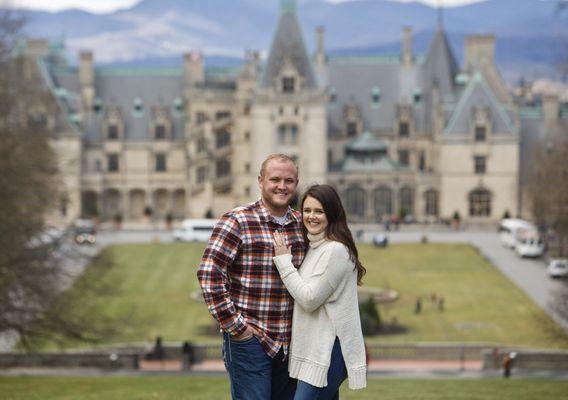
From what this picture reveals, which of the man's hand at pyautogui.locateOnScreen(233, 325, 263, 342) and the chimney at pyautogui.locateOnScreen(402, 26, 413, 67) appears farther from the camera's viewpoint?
the chimney at pyautogui.locateOnScreen(402, 26, 413, 67)

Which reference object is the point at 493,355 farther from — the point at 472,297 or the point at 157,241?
the point at 157,241

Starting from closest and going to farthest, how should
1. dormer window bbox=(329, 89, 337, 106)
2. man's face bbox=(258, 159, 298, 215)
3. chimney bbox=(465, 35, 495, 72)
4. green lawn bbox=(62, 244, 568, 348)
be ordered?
man's face bbox=(258, 159, 298, 215) < green lawn bbox=(62, 244, 568, 348) < dormer window bbox=(329, 89, 337, 106) < chimney bbox=(465, 35, 495, 72)

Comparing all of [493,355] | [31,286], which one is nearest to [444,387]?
[493,355]

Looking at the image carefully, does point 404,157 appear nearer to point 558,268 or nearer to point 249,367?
point 558,268

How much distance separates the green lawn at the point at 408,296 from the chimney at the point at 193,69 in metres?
21.2

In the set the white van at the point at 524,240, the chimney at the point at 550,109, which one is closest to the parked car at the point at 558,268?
the white van at the point at 524,240

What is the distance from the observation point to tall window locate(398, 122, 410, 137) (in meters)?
89.2

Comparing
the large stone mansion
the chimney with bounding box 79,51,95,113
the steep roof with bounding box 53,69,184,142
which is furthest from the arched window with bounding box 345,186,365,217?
the chimney with bounding box 79,51,95,113

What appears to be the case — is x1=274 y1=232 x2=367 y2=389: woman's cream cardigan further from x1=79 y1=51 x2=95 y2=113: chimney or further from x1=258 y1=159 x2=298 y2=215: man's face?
x1=79 y1=51 x2=95 y2=113: chimney

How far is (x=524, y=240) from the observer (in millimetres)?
66250

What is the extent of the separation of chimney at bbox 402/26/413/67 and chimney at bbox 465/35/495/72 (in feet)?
12.8

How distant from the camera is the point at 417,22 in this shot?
14775 cm

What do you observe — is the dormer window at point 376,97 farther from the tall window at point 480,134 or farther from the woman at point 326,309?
the woman at point 326,309

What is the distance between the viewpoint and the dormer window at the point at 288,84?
8344 centimetres
